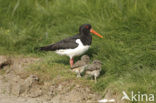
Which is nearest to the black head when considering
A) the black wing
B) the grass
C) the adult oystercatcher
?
the adult oystercatcher

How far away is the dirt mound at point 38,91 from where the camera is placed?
6141 millimetres

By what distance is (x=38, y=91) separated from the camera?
639 cm

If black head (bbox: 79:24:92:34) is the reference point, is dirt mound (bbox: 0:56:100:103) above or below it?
below

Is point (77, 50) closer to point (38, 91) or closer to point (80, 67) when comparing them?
point (80, 67)

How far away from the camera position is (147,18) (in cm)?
777

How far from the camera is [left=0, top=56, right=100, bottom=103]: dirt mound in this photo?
6.14 meters

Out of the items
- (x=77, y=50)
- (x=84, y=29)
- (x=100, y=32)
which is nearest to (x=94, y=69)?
(x=77, y=50)

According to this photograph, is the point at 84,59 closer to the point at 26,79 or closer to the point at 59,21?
the point at 26,79

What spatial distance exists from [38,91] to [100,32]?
7.54 ft

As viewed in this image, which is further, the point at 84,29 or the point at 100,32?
the point at 100,32

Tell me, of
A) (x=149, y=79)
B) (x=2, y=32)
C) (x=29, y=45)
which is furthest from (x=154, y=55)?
(x=2, y=32)

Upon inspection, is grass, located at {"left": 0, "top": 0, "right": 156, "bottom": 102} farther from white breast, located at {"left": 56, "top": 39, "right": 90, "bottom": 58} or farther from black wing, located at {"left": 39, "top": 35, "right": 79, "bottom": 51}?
black wing, located at {"left": 39, "top": 35, "right": 79, "bottom": 51}

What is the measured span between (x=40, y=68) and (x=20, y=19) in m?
2.26

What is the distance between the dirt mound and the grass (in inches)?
11.8
